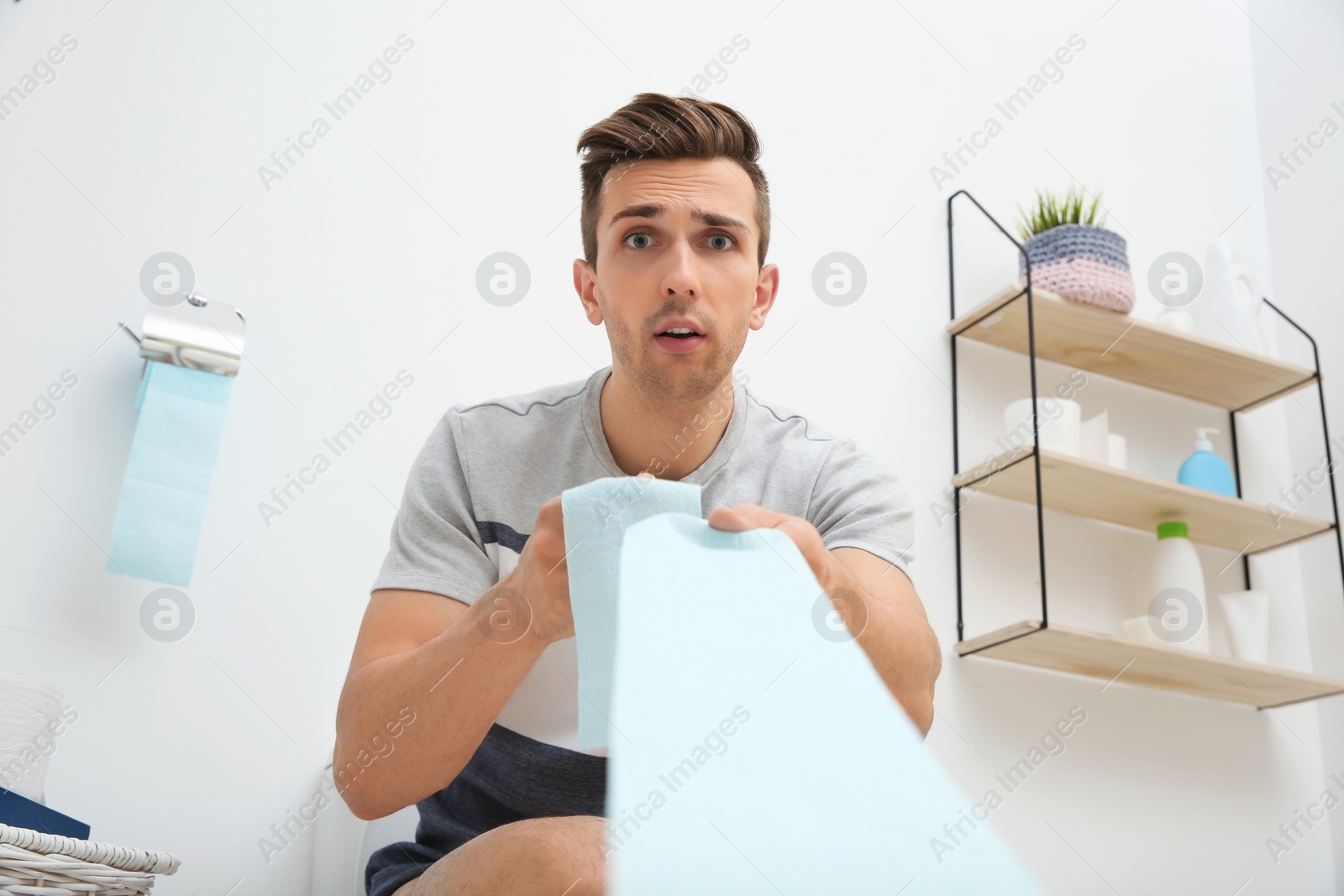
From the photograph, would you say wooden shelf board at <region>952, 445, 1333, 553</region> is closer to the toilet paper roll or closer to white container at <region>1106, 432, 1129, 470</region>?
white container at <region>1106, 432, 1129, 470</region>

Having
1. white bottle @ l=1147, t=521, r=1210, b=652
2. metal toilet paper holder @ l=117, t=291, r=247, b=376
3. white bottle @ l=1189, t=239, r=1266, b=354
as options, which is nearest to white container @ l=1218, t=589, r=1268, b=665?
white bottle @ l=1147, t=521, r=1210, b=652

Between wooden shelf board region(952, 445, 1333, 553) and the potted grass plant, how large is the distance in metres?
0.29

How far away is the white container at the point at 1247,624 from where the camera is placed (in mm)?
1811

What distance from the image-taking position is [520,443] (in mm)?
1156

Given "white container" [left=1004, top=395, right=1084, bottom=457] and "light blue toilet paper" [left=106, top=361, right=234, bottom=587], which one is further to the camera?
"white container" [left=1004, top=395, right=1084, bottom=457]

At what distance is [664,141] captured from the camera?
1.20 meters

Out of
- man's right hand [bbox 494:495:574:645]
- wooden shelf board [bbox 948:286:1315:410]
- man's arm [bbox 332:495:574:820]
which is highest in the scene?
wooden shelf board [bbox 948:286:1315:410]

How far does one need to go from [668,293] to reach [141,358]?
69 cm

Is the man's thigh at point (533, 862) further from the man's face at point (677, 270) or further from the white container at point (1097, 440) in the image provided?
the white container at point (1097, 440)

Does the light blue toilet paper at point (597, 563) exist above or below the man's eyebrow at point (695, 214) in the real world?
below

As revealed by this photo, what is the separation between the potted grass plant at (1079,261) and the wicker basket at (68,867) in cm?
147

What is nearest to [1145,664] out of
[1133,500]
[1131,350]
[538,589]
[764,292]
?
[1133,500]

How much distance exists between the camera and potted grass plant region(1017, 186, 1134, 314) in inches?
69.1

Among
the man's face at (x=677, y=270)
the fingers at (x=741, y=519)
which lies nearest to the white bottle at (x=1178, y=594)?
the man's face at (x=677, y=270)
